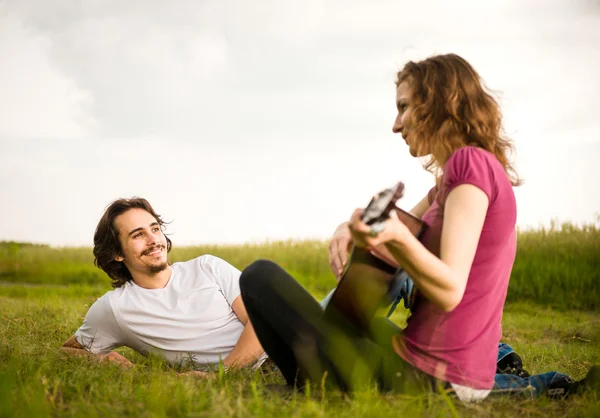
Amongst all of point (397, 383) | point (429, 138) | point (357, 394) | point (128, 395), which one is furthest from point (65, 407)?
point (429, 138)

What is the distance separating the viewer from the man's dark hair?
14.5ft

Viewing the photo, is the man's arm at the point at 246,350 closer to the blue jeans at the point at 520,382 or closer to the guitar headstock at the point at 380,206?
the blue jeans at the point at 520,382

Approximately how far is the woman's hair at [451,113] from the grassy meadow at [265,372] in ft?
3.49

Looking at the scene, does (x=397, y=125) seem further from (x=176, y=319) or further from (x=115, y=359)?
(x=115, y=359)

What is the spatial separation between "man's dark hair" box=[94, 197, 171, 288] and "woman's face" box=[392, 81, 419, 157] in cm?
237

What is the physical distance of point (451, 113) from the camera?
2.60 metres

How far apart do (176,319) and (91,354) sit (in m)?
0.62

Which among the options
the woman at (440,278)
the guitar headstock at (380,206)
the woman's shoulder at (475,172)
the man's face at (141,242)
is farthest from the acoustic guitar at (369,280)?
the man's face at (141,242)

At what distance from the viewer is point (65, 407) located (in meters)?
2.69

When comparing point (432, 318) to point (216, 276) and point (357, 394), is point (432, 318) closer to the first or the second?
point (357, 394)

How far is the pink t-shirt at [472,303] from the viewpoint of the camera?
234 cm

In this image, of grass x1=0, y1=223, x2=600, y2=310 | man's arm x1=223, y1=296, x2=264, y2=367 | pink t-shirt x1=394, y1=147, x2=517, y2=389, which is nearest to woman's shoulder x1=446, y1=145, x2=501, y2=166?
pink t-shirt x1=394, y1=147, x2=517, y2=389

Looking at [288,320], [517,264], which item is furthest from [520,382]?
[517,264]

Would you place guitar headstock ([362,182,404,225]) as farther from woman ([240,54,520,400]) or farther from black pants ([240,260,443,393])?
black pants ([240,260,443,393])
